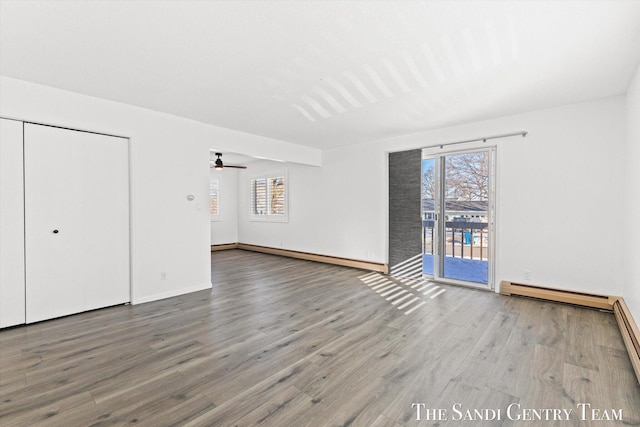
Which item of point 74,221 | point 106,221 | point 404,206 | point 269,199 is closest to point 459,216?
point 404,206

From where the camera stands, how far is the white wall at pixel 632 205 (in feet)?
8.47

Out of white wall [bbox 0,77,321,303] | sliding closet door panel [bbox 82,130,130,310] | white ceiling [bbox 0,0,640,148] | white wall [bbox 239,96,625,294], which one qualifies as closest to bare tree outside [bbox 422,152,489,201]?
white wall [bbox 239,96,625,294]

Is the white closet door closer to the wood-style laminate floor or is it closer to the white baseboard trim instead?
the white baseboard trim

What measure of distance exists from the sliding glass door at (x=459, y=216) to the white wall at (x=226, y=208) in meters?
5.80

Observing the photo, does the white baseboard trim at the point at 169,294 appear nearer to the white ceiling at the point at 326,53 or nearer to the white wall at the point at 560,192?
the white ceiling at the point at 326,53

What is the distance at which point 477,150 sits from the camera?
4516mm

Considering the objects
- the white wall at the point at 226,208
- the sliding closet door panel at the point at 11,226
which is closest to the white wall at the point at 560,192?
the sliding closet door panel at the point at 11,226

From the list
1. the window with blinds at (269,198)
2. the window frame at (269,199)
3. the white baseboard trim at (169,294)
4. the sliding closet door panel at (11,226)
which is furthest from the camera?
the window with blinds at (269,198)

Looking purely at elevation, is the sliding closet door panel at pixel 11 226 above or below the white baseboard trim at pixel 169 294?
above

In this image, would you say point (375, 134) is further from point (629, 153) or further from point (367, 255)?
point (629, 153)

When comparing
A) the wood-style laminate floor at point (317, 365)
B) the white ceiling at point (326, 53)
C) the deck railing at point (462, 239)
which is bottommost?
the wood-style laminate floor at point (317, 365)

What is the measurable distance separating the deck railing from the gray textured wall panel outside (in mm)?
146

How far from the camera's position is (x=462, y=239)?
16.6 feet

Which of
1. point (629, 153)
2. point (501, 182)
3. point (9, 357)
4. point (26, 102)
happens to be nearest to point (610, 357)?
point (629, 153)
